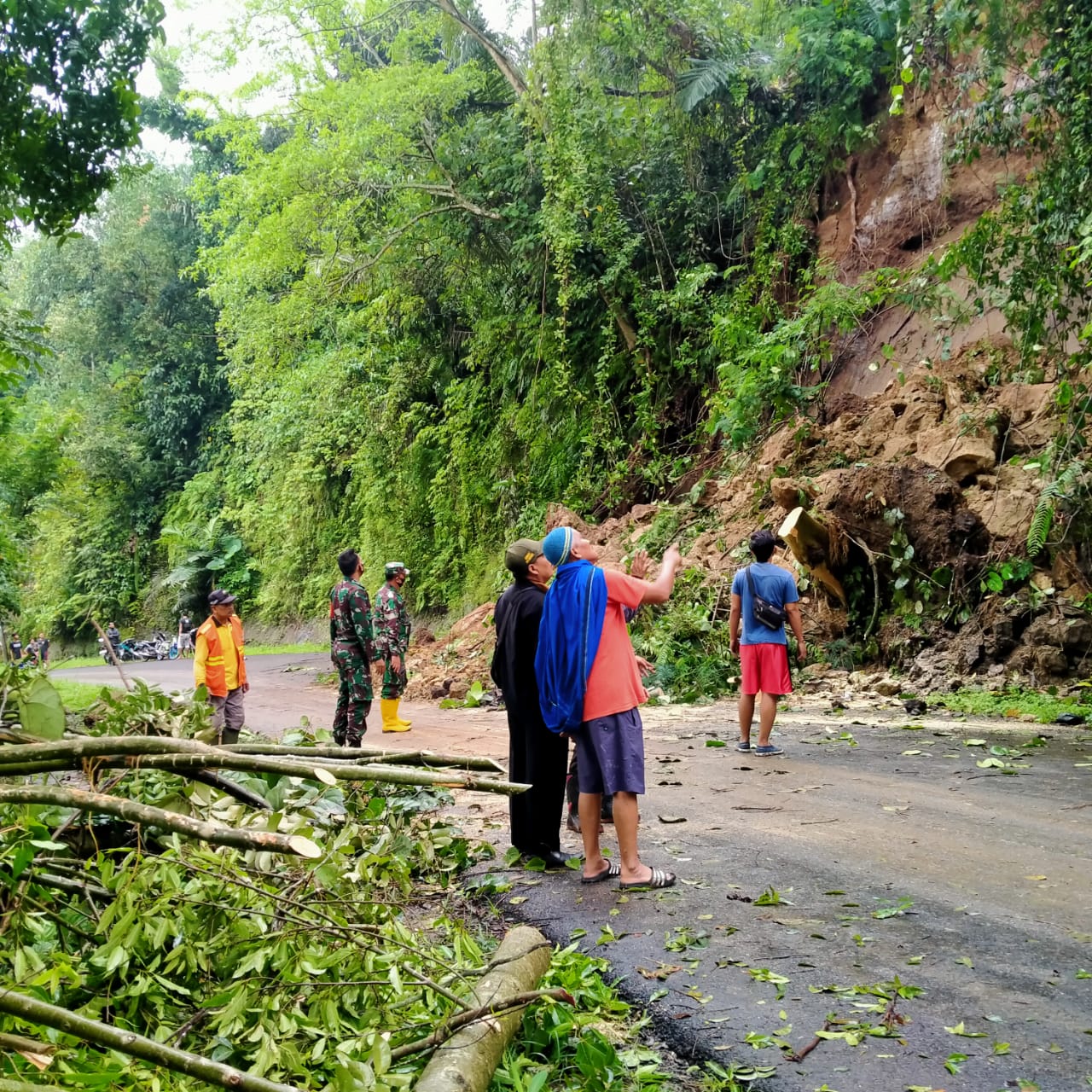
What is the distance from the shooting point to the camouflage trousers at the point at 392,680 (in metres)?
11.7

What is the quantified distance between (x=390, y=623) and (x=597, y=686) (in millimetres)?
6988

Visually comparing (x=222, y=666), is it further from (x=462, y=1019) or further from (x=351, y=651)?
(x=462, y=1019)

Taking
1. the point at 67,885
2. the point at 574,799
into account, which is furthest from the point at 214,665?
the point at 67,885

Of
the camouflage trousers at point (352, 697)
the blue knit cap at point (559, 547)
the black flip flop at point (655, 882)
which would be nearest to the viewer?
the black flip flop at point (655, 882)

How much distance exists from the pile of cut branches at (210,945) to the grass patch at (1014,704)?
7484 mm

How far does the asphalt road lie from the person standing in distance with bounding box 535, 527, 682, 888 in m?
0.35

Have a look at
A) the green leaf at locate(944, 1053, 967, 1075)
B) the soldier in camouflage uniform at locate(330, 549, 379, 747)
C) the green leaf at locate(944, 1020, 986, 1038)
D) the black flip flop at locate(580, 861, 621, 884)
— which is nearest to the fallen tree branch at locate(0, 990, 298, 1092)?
the green leaf at locate(944, 1053, 967, 1075)

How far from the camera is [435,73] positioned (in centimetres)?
1964

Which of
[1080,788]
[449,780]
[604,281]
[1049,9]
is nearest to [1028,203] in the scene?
[1049,9]

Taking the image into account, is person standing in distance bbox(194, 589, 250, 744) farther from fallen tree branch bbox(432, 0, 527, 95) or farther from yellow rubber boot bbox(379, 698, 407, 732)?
fallen tree branch bbox(432, 0, 527, 95)

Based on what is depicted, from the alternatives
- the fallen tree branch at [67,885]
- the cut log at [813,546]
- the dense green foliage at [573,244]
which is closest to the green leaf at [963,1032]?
the fallen tree branch at [67,885]

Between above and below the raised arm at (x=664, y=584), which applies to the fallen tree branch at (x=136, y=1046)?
below

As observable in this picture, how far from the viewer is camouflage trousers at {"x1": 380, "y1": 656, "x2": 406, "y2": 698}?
11.7 m

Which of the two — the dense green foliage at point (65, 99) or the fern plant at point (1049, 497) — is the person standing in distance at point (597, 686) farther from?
the dense green foliage at point (65, 99)
